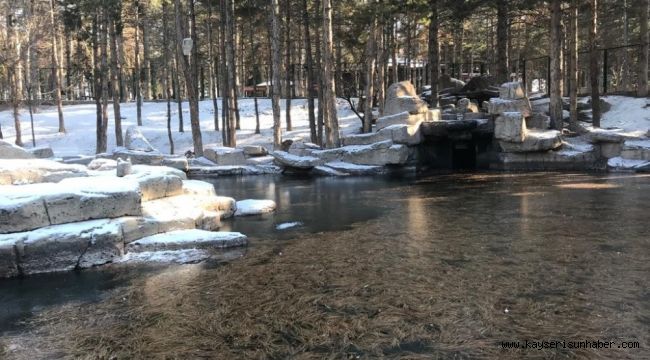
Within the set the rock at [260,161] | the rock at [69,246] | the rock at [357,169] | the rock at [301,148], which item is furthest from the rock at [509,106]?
the rock at [69,246]

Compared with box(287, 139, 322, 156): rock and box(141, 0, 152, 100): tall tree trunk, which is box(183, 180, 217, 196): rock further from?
box(141, 0, 152, 100): tall tree trunk

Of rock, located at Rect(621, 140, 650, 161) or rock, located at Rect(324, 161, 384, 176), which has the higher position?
rock, located at Rect(621, 140, 650, 161)

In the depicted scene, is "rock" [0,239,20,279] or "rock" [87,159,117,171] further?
"rock" [87,159,117,171]

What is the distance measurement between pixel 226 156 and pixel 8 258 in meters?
15.8

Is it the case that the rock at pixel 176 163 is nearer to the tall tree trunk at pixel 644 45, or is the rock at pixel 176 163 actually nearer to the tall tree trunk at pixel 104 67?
the tall tree trunk at pixel 104 67

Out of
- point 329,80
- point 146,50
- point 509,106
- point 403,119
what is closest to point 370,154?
point 403,119

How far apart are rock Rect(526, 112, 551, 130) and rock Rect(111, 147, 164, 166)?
15.1 metres

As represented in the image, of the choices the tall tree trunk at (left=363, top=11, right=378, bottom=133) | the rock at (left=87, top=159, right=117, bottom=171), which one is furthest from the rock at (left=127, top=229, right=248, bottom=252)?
the tall tree trunk at (left=363, top=11, right=378, bottom=133)

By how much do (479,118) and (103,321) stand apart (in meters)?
19.4

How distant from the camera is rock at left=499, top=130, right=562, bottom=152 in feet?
65.7

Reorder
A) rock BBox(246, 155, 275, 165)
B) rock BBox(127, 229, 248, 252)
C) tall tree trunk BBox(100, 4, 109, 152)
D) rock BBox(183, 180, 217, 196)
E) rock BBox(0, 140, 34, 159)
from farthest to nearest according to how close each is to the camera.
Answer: tall tree trunk BBox(100, 4, 109, 152) < rock BBox(246, 155, 275, 165) < rock BBox(0, 140, 34, 159) < rock BBox(183, 180, 217, 196) < rock BBox(127, 229, 248, 252)

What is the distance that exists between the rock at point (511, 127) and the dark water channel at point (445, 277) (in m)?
6.80

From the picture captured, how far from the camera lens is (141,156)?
22641 mm

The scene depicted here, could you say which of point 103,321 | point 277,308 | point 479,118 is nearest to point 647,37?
point 479,118
